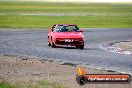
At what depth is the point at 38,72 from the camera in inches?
700

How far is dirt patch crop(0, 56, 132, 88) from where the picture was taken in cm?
1519

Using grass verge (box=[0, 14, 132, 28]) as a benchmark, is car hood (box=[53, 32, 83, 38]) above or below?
above

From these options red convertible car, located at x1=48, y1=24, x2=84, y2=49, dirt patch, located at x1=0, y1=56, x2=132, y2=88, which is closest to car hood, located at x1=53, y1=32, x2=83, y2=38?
red convertible car, located at x1=48, y1=24, x2=84, y2=49

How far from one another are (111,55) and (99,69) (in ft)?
18.6

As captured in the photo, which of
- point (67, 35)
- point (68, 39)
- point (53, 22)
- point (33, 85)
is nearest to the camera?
point (33, 85)

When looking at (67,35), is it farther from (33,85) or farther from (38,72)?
(33,85)

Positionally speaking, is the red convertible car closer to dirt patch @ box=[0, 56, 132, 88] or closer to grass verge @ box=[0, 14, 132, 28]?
dirt patch @ box=[0, 56, 132, 88]

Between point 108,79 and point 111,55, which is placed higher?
point 108,79

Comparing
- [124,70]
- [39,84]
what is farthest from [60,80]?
[124,70]

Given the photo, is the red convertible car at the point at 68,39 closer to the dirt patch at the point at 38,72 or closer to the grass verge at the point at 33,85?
the dirt patch at the point at 38,72

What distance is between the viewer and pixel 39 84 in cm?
1467

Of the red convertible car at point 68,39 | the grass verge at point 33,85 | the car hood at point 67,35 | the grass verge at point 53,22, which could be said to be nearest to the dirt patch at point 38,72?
the grass verge at point 33,85

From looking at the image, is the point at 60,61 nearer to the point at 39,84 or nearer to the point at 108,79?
the point at 39,84

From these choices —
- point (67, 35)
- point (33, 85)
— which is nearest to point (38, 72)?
point (33, 85)
